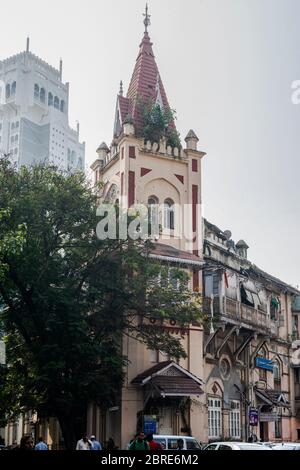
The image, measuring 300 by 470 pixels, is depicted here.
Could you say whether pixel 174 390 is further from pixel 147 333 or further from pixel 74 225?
pixel 74 225

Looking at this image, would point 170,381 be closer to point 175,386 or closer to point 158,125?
point 175,386

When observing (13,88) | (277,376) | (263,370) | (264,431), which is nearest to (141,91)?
(263,370)

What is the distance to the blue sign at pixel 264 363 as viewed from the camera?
41.6 m

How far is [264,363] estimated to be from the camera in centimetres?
4222

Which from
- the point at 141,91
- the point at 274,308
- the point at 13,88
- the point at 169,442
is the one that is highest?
the point at 13,88

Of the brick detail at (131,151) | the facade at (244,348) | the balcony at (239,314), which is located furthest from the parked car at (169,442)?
the brick detail at (131,151)

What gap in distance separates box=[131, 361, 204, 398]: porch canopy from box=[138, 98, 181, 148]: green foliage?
43.0 feet

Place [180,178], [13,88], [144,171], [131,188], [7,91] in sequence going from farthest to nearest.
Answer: [7,91] < [13,88] < [180,178] < [144,171] < [131,188]

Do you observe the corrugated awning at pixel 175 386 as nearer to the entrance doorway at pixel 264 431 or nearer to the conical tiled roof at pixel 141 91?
the entrance doorway at pixel 264 431

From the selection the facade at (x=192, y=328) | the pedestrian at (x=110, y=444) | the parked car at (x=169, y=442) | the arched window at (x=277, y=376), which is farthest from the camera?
the arched window at (x=277, y=376)

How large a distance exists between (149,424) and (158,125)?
1683 centimetres

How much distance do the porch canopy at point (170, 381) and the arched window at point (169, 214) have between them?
8267 mm

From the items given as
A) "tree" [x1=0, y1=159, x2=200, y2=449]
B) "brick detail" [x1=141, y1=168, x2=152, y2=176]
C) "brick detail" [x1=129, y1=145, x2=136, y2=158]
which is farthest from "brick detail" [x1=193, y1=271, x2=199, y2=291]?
"brick detail" [x1=129, y1=145, x2=136, y2=158]

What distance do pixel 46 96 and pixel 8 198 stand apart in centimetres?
16980
